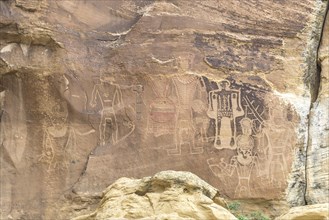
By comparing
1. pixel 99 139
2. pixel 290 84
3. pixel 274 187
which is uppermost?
pixel 290 84

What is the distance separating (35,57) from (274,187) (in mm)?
4104

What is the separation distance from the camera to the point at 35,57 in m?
10.2

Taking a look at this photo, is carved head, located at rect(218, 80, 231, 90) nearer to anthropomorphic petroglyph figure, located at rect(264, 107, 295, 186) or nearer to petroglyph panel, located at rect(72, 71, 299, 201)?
petroglyph panel, located at rect(72, 71, 299, 201)

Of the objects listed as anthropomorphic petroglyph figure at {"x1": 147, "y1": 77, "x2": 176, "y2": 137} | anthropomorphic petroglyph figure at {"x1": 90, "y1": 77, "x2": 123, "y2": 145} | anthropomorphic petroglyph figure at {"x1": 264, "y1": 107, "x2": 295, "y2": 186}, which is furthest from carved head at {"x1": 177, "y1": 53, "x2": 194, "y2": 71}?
anthropomorphic petroglyph figure at {"x1": 264, "y1": 107, "x2": 295, "y2": 186}

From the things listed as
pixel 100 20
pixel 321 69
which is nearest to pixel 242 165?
pixel 321 69

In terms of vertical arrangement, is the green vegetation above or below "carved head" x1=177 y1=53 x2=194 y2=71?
below

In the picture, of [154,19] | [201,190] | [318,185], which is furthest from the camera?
[154,19]

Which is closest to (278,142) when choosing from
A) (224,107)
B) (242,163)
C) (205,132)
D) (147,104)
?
(242,163)

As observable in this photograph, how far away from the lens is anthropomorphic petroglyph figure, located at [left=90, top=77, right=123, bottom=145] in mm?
10039

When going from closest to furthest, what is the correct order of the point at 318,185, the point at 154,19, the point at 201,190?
the point at 201,190
the point at 318,185
the point at 154,19

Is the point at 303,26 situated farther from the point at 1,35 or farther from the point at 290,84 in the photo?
→ the point at 1,35

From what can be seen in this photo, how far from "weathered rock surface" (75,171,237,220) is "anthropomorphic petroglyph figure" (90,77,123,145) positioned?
2.49 meters

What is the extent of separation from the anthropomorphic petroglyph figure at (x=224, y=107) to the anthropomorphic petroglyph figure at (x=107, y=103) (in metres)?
1.42

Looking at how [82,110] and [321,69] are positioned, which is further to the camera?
[321,69]
